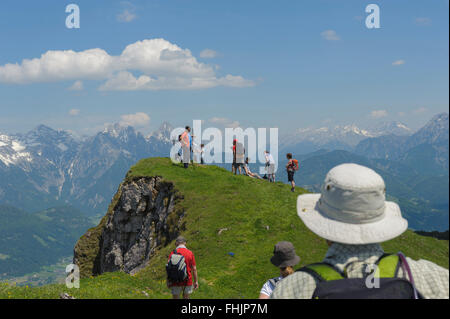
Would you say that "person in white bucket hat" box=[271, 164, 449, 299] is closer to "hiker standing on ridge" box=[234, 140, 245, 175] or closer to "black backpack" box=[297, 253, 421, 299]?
"black backpack" box=[297, 253, 421, 299]

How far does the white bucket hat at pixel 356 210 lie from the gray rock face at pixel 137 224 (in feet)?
98.9

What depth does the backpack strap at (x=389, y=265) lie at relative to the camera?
12.5 ft

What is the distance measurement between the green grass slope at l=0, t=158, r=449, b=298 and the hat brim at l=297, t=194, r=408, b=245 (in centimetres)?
822

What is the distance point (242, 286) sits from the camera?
18406 millimetres

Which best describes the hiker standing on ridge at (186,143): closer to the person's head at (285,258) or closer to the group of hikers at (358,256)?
the person's head at (285,258)

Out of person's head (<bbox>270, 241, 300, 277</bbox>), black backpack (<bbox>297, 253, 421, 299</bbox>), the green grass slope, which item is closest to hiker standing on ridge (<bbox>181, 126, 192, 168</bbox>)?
the green grass slope

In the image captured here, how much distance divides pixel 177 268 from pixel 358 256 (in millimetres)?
8413

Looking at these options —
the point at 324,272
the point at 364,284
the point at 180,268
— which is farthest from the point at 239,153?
the point at 364,284

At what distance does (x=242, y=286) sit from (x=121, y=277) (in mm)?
6968

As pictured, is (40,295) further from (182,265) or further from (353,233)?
(353,233)

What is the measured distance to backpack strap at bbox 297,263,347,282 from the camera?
12.9ft

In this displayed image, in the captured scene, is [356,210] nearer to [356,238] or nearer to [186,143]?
[356,238]

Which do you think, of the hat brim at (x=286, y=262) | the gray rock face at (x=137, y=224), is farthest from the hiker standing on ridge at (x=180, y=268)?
the gray rock face at (x=137, y=224)
